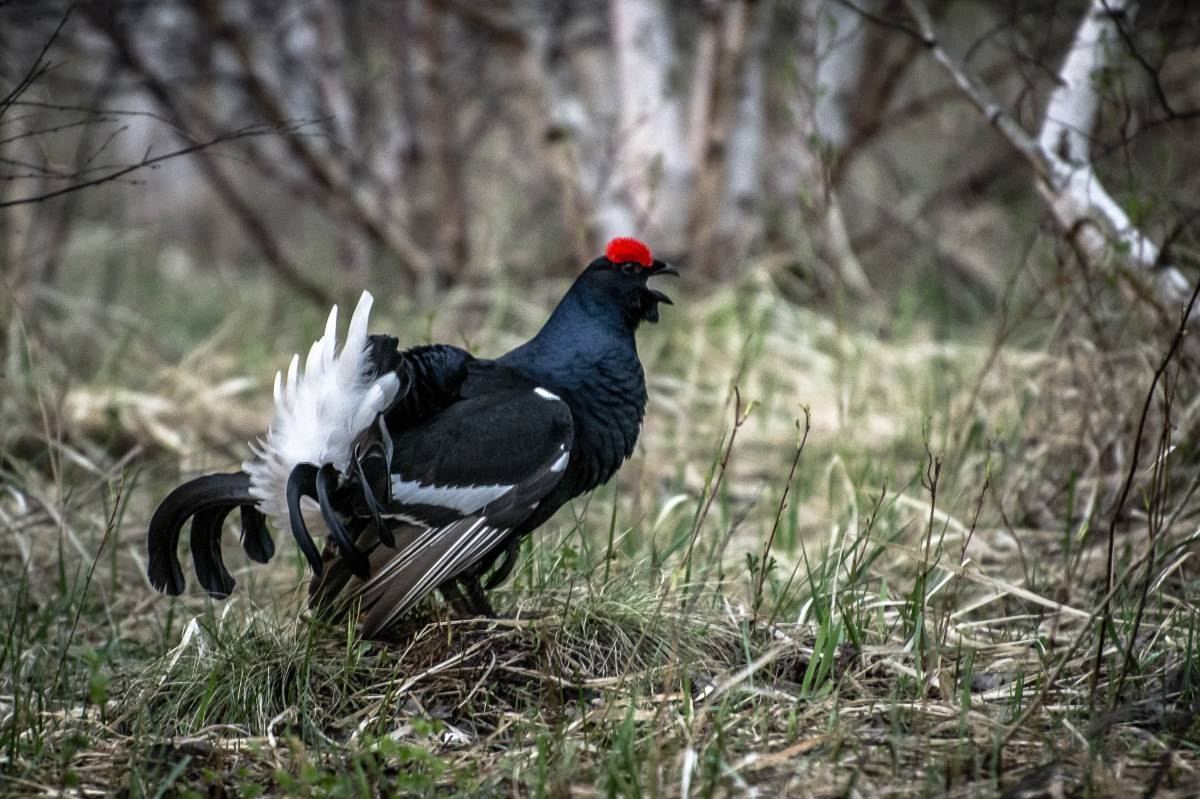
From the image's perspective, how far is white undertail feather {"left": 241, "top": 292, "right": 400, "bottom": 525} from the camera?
260 centimetres

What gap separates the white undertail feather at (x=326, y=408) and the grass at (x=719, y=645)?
0.34 meters

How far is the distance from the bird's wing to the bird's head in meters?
0.37

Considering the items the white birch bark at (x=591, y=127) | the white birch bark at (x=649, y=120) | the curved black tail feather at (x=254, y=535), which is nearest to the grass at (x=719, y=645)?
the curved black tail feather at (x=254, y=535)

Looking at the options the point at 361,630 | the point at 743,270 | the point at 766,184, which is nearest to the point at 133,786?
the point at 361,630

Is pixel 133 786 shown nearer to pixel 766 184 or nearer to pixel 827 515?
pixel 827 515

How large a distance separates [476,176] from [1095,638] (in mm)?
6711

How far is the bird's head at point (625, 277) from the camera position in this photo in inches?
122

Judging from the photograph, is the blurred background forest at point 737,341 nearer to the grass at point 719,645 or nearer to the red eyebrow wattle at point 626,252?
the grass at point 719,645

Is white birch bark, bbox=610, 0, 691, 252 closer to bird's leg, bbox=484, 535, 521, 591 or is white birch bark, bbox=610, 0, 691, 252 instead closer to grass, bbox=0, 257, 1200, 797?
grass, bbox=0, 257, 1200, 797

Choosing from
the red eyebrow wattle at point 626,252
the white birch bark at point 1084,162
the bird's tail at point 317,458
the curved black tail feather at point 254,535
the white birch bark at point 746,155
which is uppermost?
the white birch bark at point 746,155

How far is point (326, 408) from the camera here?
2.61 m

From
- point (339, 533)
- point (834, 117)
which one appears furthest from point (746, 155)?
point (339, 533)

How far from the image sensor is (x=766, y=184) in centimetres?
746

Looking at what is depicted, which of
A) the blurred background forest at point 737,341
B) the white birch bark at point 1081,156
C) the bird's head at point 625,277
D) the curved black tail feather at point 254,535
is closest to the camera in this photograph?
the blurred background forest at point 737,341
